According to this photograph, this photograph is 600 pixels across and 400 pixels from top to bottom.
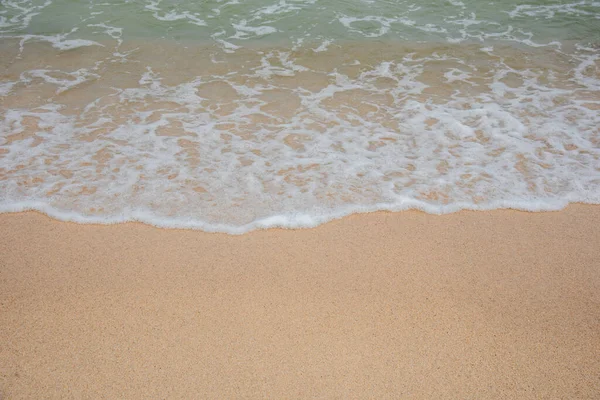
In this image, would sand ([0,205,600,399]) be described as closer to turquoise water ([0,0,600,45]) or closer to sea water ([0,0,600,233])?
sea water ([0,0,600,233])

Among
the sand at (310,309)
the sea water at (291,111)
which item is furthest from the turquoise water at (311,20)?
the sand at (310,309)

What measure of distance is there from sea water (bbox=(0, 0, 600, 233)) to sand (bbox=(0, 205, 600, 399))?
25 centimetres

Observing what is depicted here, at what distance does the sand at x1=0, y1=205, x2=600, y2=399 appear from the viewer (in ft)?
7.23

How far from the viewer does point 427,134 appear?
421 centimetres

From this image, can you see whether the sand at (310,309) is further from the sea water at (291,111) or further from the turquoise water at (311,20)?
the turquoise water at (311,20)

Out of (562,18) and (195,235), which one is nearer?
(195,235)

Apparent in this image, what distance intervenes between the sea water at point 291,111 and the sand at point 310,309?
25 cm

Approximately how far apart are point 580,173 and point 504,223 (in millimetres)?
1038

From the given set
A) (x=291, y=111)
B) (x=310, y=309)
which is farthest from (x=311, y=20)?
(x=310, y=309)

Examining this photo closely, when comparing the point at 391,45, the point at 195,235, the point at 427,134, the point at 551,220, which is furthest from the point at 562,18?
the point at 195,235

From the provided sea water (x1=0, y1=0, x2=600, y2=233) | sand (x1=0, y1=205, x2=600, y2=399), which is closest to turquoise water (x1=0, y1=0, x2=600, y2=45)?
sea water (x1=0, y1=0, x2=600, y2=233)

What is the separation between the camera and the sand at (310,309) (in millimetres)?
2205

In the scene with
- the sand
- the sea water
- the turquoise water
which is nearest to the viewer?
the sand

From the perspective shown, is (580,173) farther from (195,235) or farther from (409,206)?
(195,235)
